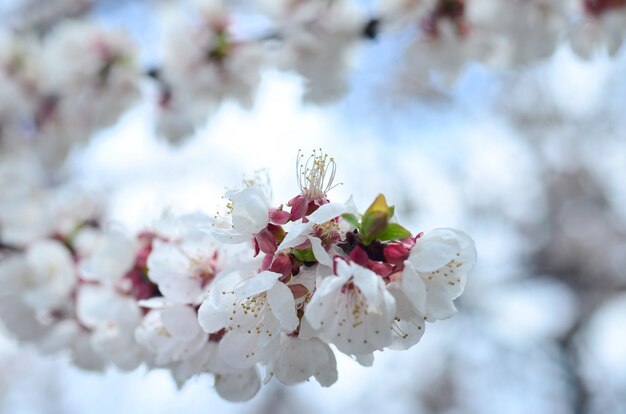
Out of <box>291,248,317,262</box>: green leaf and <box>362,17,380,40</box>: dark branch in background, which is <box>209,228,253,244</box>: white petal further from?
<box>362,17,380,40</box>: dark branch in background

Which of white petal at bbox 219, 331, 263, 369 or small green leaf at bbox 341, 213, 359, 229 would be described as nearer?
small green leaf at bbox 341, 213, 359, 229

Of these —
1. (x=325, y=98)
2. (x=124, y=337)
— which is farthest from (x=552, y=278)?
(x=124, y=337)

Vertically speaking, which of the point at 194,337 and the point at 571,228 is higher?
the point at 194,337

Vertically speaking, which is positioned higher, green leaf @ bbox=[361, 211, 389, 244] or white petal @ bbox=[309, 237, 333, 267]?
green leaf @ bbox=[361, 211, 389, 244]

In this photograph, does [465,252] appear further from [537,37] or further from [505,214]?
[505,214]

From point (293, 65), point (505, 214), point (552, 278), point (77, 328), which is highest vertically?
point (293, 65)

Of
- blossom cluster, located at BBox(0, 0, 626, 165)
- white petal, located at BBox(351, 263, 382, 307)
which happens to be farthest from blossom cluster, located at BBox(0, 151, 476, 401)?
blossom cluster, located at BBox(0, 0, 626, 165)

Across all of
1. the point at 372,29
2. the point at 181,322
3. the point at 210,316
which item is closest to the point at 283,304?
the point at 210,316
